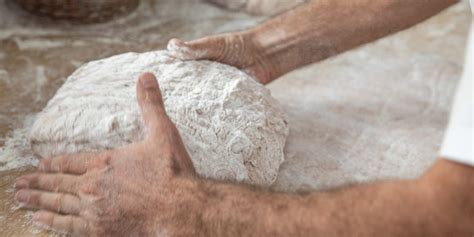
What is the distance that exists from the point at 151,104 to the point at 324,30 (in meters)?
0.70

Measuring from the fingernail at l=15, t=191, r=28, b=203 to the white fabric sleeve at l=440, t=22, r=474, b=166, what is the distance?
956mm

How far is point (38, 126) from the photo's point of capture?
1.42m

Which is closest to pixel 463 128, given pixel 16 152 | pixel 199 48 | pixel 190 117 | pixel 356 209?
pixel 356 209

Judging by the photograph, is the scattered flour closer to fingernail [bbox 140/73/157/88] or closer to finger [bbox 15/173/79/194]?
finger [bbox 15/173/79/194]

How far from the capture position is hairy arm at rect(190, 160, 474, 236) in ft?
3.18

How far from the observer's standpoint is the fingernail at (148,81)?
4.27 feet

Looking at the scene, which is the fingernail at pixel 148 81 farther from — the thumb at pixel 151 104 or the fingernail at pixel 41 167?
the fingernail at pixel 41 167

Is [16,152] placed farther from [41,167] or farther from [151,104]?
[151,104]

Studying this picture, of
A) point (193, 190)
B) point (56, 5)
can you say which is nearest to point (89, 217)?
point (193, 190)

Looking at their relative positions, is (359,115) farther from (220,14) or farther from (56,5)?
(56,5)

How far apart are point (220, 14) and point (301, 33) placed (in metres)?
0.86

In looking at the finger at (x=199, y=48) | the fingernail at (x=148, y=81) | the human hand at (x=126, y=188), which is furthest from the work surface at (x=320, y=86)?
the fingernail at (x=148, y=81)

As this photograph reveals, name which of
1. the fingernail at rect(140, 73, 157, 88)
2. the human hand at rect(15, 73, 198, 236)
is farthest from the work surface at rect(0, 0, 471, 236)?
the fingernail at rect(140, 73, 157, 88)

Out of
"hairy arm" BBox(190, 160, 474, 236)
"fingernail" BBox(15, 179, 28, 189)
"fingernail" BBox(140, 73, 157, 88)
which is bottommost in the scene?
"hairy arm" BBox(190, 160, 474, 236)
